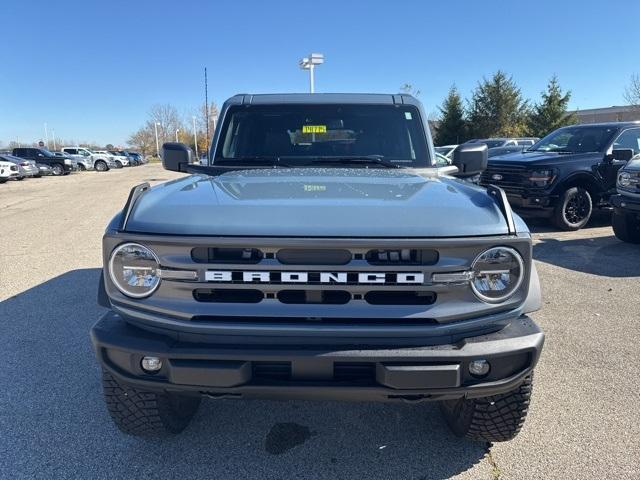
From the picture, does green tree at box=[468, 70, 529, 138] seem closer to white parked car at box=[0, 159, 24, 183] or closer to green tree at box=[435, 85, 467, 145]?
green tree at box=[435, 85, 467, 145]

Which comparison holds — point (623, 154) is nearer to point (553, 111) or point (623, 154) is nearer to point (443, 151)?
point (443, 151)

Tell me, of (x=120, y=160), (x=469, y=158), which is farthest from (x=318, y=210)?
(x=120, y=160)

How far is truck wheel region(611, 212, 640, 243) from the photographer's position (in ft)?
26.1

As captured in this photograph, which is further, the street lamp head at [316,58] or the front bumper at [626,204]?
the street lamp head at [316,58]

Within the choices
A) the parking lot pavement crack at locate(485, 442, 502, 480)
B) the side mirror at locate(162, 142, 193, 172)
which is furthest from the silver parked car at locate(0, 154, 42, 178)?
the parking lot pavement crack at locate(485, 442, 502, 480)

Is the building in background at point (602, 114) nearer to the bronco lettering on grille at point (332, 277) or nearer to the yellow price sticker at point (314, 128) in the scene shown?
the yellow price sticker at point (314, 128)

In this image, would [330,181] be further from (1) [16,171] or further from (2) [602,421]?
(1) [16,171]

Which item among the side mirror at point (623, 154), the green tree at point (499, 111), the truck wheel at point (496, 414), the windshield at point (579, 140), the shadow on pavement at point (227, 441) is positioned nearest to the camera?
the truck wheel at point (496, 414)

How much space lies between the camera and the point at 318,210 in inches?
86.2

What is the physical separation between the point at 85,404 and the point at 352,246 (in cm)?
219

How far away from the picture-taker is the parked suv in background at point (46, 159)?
32875mm

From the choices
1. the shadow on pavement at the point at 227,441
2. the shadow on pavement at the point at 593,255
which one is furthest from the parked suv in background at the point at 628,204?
the shadow on pavement at the point at 227,441

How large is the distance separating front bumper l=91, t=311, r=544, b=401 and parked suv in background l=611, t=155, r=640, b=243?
20.8 ft

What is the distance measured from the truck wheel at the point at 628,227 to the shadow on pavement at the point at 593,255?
0.13 meters
